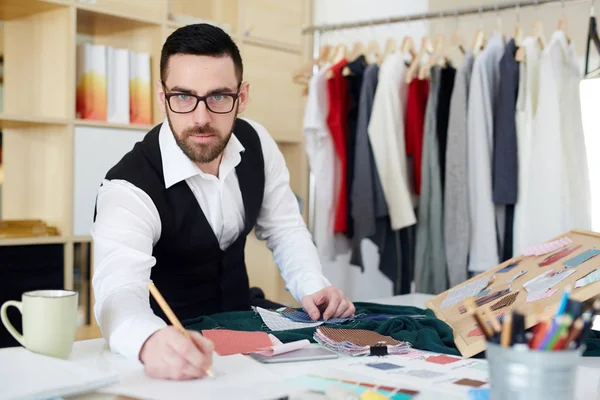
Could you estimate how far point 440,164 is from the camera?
302 centimetres

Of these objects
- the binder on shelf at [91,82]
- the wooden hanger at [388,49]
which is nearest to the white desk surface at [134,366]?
the binder on shelf at [91,82]

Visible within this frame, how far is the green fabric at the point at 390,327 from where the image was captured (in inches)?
50.6

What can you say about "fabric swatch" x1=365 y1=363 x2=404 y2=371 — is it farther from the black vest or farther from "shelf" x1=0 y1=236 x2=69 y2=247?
"shelf" x1=0 y1=236 x2=69 y2=247

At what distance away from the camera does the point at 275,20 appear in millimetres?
3650

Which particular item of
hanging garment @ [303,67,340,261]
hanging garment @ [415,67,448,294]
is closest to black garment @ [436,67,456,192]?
hanging garment @ [415,67,448,294]

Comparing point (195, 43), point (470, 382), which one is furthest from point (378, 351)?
point (195, 43)

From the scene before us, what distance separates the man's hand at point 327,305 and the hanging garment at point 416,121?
5.24 feet

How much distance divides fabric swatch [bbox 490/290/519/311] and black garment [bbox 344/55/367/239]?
1803 mm

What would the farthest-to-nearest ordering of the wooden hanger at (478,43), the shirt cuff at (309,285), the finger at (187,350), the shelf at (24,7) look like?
1. the wooden hanger at (478,43)
2. the shelf at (24,7)
3. the shirt cuff at (309,285)
4. the finger at (187,350)

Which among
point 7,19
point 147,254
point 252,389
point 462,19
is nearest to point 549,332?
point 252,389

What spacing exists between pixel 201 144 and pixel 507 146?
157 cm

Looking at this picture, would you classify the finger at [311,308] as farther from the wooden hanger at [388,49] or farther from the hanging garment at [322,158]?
the wooden hanger at [388,49]

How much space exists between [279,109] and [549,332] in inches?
116

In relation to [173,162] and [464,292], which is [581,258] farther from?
[173,162]
